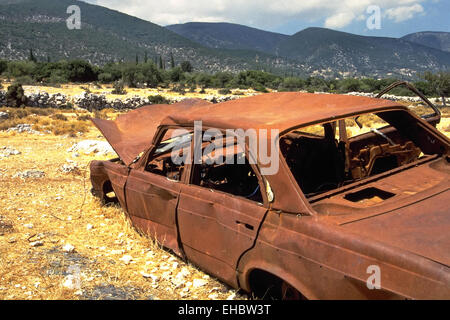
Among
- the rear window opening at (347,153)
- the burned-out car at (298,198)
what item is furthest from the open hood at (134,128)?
the rear window opening at (347,153)

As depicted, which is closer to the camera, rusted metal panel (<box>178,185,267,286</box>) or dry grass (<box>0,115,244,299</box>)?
rusted metal panel (<box>178,185,267,286</box>)

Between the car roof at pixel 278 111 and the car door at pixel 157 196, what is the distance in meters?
0.52

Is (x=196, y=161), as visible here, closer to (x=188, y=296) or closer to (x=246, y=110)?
(x=246, y=110)

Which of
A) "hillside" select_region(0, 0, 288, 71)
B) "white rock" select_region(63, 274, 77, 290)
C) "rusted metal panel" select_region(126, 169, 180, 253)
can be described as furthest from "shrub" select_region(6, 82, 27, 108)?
"hillside" select_region(0, 0, 288, 71)

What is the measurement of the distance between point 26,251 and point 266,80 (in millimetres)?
55414

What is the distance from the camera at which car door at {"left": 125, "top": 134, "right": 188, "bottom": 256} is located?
3523 mm

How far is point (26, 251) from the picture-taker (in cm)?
412

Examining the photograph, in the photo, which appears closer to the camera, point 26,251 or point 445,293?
point 445,293

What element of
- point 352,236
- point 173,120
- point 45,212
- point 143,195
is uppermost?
point 173,120

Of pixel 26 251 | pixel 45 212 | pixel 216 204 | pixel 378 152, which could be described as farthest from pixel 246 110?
pixel 45 212

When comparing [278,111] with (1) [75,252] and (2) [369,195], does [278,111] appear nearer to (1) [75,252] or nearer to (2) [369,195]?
(2) [369,195]

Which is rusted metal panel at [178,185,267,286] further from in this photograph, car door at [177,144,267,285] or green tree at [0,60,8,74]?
green tree at [0,60,8,74]

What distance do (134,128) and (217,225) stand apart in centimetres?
268

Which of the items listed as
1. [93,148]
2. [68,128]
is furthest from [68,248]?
[68,128]
